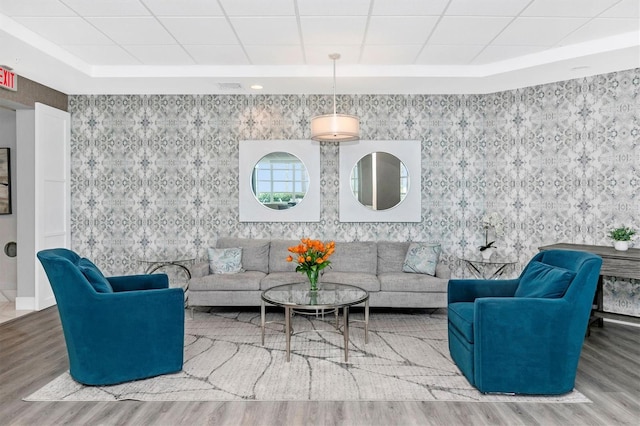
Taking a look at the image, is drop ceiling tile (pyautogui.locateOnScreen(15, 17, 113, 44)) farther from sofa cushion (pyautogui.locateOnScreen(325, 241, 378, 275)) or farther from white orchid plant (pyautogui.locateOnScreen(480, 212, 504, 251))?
white orchid plant (pyautogui.locateOnScreen(480, 212, 504, 251))

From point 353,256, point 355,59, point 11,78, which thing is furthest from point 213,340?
point 11,78

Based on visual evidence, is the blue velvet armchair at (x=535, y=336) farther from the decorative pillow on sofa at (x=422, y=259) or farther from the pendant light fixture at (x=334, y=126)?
the pendant light fixture at (x=334, y=126)

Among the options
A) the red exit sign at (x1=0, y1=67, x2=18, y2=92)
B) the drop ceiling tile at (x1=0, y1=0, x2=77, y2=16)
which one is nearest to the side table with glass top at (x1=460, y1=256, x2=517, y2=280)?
the drop ceiling tile at (x1=0, y1=0, x2=77, y2=16)

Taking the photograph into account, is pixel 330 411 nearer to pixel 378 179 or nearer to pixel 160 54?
pixel 378 179

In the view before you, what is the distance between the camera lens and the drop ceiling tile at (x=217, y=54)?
421 centimetres

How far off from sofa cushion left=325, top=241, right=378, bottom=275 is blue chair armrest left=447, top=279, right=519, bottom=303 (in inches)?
68.3

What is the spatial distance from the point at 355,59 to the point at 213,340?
3338mm

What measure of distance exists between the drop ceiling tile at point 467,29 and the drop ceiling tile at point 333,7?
77 cm

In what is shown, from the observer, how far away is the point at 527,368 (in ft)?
9.08

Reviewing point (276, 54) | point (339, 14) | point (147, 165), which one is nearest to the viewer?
point (339, 14)

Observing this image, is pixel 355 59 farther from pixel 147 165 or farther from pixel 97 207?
pixel 97 207

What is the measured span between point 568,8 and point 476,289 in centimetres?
249

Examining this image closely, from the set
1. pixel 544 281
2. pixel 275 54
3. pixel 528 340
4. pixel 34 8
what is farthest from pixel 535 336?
pixel 34 8

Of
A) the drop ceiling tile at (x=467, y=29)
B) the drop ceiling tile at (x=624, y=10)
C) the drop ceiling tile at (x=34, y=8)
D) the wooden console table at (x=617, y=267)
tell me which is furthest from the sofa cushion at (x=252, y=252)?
the drop ceiling tile at (x=624, y=10)
